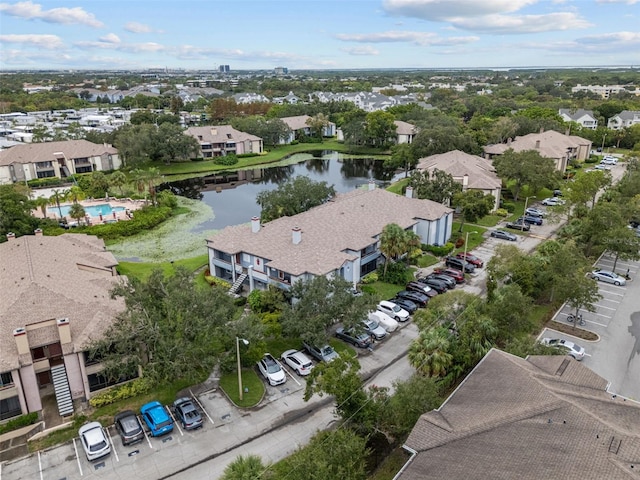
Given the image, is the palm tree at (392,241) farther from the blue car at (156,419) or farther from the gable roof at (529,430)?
the blue car at (156,419)

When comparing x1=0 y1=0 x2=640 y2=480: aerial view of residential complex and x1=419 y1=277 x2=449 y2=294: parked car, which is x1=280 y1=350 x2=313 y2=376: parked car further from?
x1=419 y1=277 x2=449 y2=294: parked car

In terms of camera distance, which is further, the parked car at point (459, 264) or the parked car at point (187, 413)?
the parked car at point (459, 264)

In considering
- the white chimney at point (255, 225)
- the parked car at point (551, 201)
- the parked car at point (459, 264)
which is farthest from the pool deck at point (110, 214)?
the parked car at point (551, 201)

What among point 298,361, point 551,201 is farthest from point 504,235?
point 298,361

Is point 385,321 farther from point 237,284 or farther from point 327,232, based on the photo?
point 237,284

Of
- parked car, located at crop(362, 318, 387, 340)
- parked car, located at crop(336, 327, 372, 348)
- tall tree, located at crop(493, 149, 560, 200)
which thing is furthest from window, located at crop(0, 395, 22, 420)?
tall tree, located at crop(493, 149, 560, 200)
